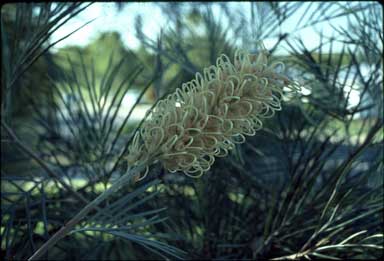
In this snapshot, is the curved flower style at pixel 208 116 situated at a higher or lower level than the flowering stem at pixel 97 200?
higher

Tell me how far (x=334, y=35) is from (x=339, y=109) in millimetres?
90

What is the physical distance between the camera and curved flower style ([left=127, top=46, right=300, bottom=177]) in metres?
0.28

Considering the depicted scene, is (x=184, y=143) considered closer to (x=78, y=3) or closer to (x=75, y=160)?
(x=78, y=3)

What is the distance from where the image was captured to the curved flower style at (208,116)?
28 centimetres

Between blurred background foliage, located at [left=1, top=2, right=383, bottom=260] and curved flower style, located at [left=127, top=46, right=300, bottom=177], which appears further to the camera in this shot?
blurred background foliage, located at [left=1, top=2, right=383, bottom=260]

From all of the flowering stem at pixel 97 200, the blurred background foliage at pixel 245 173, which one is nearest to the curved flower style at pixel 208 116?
the flowering stem at pixel 97 200

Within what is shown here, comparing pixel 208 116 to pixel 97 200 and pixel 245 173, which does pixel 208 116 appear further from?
pixel 245 173

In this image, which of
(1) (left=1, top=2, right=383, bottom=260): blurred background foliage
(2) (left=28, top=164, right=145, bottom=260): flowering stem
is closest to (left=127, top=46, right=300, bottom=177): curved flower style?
(2) (left=28, top=164, right=145, bottom=260): flowering stem

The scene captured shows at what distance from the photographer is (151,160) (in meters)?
0.28

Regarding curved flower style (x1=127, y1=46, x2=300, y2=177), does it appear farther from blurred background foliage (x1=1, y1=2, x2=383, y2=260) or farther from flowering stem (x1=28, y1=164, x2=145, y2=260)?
blurred background foliage (x1=1, y1=2, x2=383, y2=260)

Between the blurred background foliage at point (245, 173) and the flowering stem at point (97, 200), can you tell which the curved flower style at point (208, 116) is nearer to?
the flowering stem at point (97, 200)

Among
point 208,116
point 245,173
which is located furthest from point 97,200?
point 245,173

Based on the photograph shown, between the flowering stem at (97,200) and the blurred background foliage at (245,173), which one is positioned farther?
the blurred background foliage at (245,173)

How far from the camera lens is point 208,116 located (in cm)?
28
